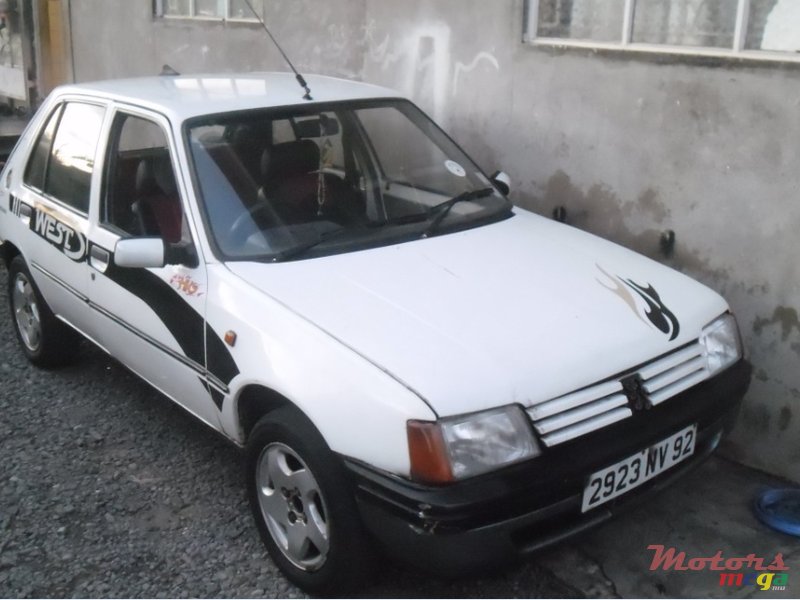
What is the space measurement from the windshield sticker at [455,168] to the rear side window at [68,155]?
1705mm

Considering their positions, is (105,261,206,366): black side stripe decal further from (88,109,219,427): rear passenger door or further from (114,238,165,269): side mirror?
(114,238,165,269): side mirror

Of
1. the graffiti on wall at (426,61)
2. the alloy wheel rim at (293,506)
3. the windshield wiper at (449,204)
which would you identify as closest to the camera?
the alloy wheel rim at (293,506)

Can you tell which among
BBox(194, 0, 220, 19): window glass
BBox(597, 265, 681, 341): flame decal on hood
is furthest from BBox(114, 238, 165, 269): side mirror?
BBox(194, 0, 220, 19): window glass

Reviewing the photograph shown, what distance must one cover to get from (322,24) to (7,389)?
3.46m

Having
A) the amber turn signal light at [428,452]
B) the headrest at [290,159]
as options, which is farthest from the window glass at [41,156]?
the amber turn signal light at [428,452]

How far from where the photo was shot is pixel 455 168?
4270 millimetres

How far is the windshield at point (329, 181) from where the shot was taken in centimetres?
356

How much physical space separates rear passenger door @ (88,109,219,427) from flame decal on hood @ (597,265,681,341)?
1604 mm

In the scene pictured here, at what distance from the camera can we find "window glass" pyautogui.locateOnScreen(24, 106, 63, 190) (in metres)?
4.82

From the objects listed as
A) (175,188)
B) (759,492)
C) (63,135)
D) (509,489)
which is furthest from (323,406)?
(63,135)

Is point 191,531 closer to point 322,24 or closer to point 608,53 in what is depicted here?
point 608,53

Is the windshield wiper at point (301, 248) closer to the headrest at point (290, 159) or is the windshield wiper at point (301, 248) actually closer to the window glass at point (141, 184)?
the headrest at point (290, 159)

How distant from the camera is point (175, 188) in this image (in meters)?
3.77

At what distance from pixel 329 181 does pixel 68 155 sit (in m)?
1.60
